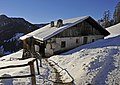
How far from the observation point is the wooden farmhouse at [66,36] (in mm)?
25219

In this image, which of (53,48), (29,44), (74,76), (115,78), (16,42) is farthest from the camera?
(16,42)

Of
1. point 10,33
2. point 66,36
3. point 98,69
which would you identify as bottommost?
point 98,69

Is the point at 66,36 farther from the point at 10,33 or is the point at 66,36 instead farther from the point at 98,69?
the point at 10,33

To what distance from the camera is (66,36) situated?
26.2 metres

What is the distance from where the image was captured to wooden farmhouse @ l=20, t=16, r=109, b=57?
25.2 m

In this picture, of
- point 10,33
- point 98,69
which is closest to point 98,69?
point 98,69

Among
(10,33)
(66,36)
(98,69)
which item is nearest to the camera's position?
(98,69)

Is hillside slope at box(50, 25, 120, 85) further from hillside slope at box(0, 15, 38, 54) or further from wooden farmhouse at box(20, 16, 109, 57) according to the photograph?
hillside slope at box(0, 15, 38, 54)

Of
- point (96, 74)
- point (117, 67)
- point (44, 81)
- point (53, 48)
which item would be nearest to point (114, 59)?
point (117, 67)

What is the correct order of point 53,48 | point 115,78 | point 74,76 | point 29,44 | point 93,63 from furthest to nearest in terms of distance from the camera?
point 29,44, point 53,48, point 93,63, point 74,76, point 115,78

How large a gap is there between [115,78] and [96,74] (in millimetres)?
1221

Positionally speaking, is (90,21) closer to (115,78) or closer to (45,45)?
(45,45)

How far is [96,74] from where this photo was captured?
13016mm

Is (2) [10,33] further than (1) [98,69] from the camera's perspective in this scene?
Yes
